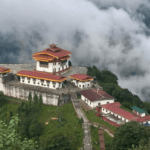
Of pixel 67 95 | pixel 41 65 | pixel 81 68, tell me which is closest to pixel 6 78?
pixel 41 65

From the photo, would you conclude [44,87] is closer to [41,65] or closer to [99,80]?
[41,65]

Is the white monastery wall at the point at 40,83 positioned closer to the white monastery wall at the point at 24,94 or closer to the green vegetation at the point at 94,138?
the white monastery wall at the point at 24,94

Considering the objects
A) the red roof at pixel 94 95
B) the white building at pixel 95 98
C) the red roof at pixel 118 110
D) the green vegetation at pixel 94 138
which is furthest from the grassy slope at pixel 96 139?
the red roof at pixel 94 95

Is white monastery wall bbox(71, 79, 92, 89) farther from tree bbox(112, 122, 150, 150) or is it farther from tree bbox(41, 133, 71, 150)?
tree bbox(112, 122, 150, 150)

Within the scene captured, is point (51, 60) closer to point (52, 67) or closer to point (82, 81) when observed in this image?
point (52, 67)

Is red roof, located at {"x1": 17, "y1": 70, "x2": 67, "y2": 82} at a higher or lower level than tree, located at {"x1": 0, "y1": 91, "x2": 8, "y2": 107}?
higher

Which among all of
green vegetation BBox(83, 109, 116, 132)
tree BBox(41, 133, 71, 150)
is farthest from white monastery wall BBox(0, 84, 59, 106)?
tree BBox(41, 133, 71, 150)
